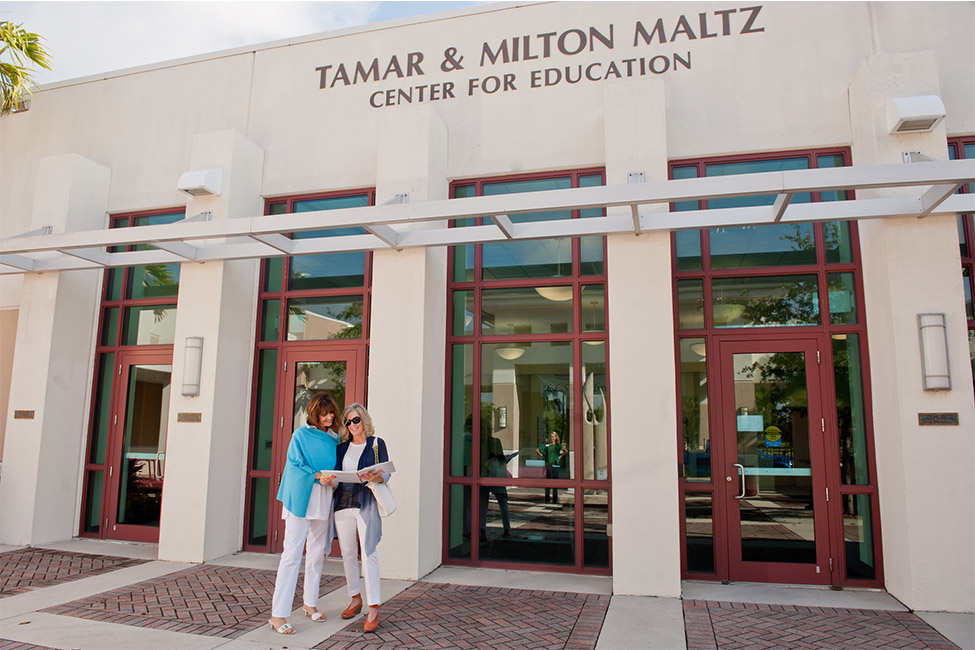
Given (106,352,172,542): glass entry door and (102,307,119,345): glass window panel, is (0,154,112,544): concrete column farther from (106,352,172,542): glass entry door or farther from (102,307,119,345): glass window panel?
(106,352,172,542): glass entry door

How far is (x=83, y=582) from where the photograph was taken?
6.62 metres

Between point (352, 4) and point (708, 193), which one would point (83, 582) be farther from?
point (352, 4)

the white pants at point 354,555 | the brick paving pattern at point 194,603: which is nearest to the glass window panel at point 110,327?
the brick paving pattern at point 194,603

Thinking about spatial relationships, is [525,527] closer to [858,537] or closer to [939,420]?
[858,537]

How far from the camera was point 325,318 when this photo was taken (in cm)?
833

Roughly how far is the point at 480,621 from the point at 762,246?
4.84m

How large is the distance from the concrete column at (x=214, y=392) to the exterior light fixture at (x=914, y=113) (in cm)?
723

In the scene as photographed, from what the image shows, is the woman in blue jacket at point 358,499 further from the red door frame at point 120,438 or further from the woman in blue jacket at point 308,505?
the red door frame at point 120,438

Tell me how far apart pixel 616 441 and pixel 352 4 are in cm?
673

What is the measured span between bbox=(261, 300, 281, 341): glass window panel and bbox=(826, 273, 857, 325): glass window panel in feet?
21.2

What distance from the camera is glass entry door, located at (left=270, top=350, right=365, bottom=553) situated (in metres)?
8.05

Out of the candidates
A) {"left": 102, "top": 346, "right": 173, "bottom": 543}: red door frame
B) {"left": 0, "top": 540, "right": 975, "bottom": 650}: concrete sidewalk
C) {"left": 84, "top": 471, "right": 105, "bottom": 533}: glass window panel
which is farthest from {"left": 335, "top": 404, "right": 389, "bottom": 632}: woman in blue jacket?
{"left": 84, "top": 471, "right": 105, "bottom": 533}: glass window panel

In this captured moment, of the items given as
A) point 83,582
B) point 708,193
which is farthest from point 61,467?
point 708,193

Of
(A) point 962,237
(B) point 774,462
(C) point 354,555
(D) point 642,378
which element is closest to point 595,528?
(D) point 642,378
